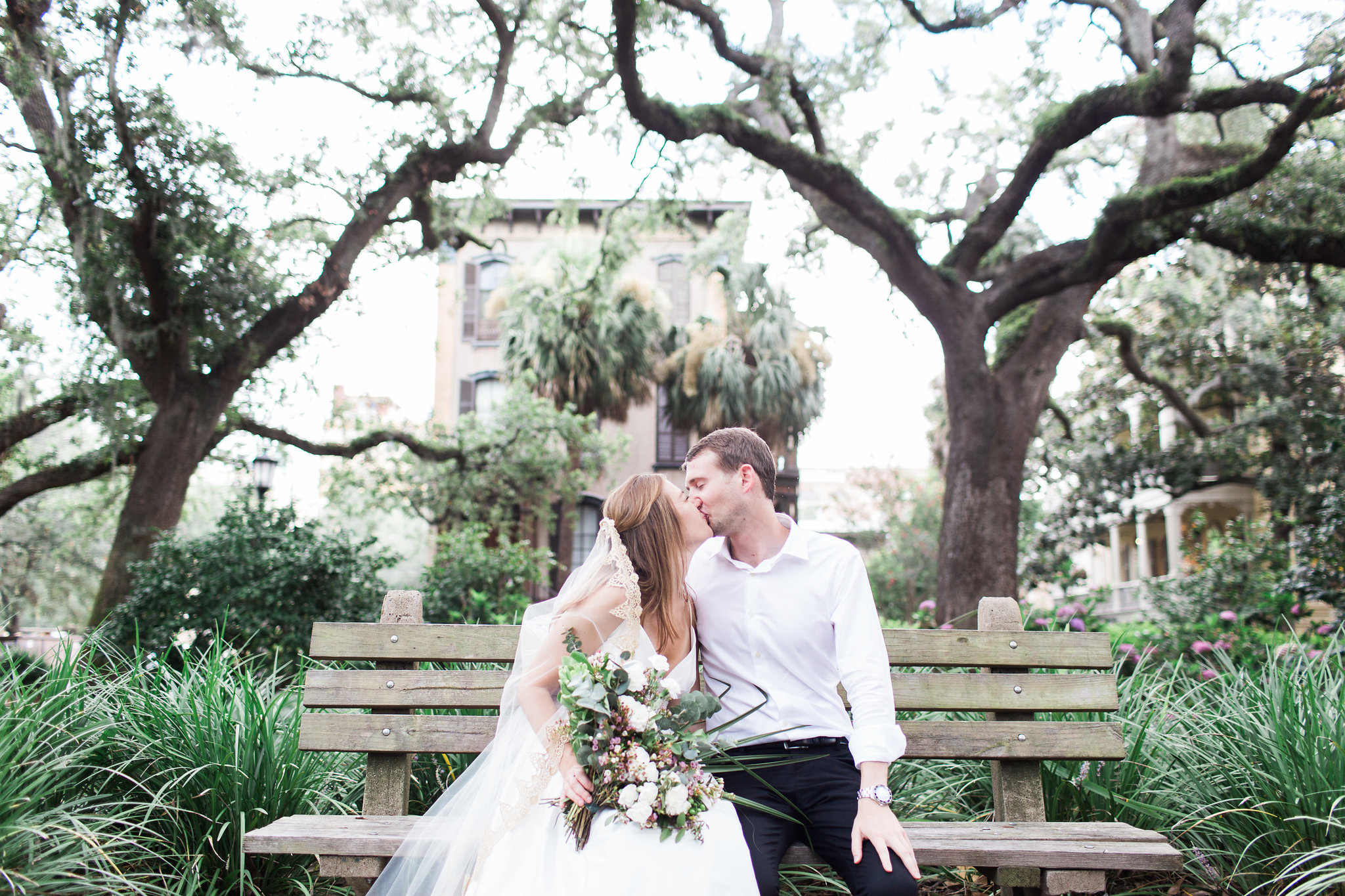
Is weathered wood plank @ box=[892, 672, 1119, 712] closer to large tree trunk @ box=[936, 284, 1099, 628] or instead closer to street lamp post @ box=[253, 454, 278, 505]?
large tree trunk @ box=[936, 284, 1099, 628]

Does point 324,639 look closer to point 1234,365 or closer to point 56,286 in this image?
point 56,286

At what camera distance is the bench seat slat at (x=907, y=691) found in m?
3.45

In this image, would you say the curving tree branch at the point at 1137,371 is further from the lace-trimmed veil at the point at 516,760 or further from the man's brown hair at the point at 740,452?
the lace-trimmed veil at the point at 516,760

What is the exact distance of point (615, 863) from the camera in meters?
2.54

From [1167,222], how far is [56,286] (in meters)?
12.5

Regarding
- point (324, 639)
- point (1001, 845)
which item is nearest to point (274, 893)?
point (324, 639)

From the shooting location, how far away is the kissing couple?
2.62m

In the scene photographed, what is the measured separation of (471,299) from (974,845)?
87.9ft

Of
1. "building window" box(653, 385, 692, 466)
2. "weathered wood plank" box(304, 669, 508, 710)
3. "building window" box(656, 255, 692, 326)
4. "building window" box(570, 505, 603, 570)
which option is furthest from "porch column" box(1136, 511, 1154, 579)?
"weathered wood plank" box(304, 669, 508, 710)

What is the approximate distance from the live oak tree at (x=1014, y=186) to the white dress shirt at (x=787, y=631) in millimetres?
6372

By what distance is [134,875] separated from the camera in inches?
112

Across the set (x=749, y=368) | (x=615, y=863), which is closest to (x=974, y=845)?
(x=615, y=863)

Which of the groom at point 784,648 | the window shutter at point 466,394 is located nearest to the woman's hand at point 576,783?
the groom at point 784,648

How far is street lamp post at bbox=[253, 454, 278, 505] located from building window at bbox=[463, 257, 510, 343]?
15759mm
